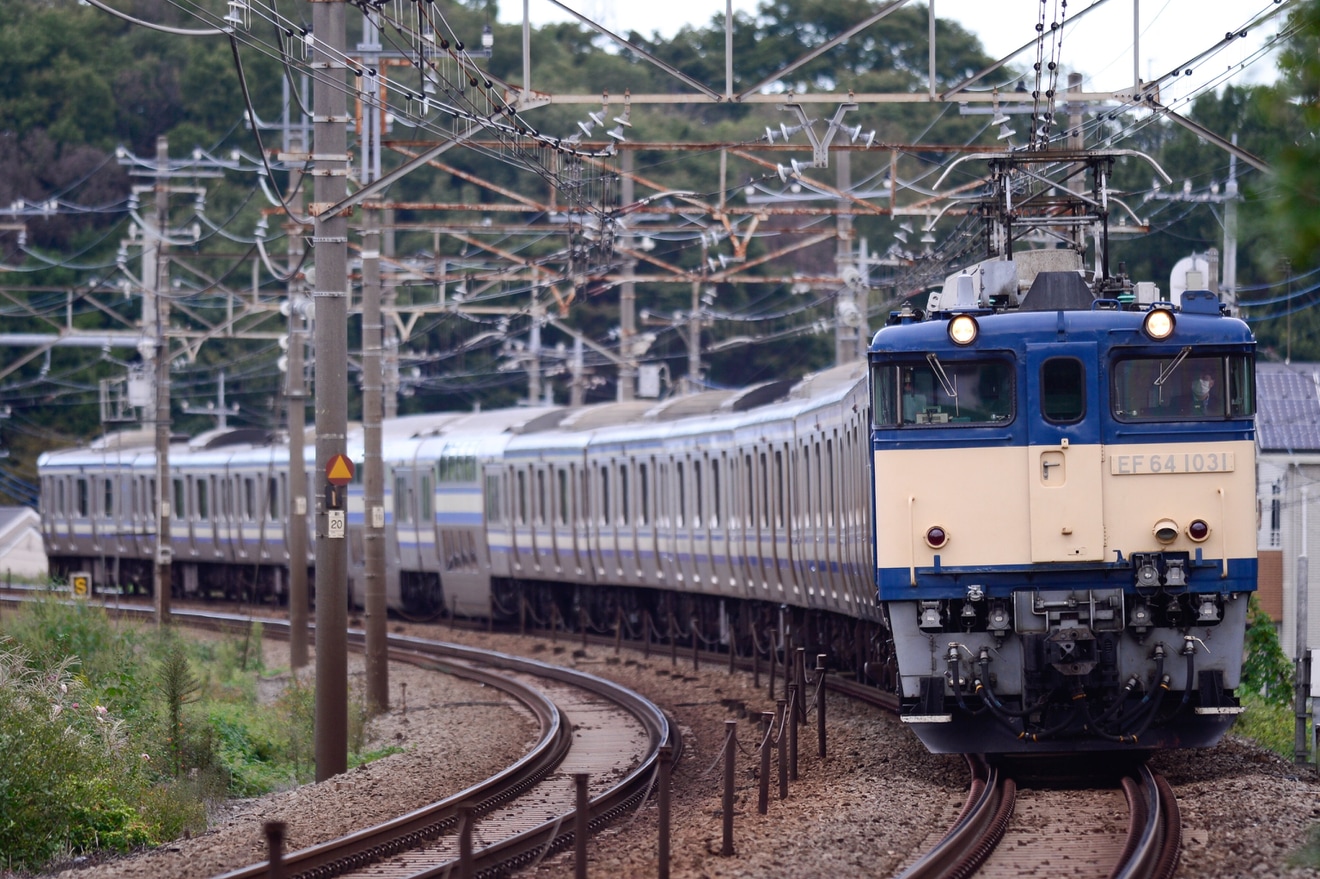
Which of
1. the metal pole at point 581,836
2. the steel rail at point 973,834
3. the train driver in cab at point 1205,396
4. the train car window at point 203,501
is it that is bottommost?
the steel rail at point 973,834

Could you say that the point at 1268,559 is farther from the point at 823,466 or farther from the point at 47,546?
the point at 47,546

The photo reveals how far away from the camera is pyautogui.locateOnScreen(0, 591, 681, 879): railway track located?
1044cm

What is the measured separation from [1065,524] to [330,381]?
219 inches

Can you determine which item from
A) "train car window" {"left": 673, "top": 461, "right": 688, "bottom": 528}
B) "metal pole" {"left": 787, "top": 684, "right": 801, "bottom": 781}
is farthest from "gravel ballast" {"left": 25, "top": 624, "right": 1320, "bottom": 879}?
"train car window" {"left": 673, "top": 461, "right": 688, "bottom": 528}

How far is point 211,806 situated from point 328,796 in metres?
1.17

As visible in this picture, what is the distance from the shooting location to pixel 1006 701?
1180 cm

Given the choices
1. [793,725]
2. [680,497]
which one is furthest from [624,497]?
[793,725]

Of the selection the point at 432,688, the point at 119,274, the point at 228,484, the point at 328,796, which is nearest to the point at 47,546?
the point at 228,484

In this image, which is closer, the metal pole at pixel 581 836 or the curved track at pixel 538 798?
the metal pole at pixel 581 836

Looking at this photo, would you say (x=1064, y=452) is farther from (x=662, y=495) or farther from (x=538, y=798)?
(x=662, y=495)

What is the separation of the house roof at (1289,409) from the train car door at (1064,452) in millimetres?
18937

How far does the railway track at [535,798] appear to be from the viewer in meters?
10.4

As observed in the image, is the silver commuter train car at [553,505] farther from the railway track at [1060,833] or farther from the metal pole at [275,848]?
the metal pole at [275,848]

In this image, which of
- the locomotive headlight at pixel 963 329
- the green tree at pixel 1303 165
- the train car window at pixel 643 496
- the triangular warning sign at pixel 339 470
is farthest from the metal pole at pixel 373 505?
the green tree at pixel 1303 165
